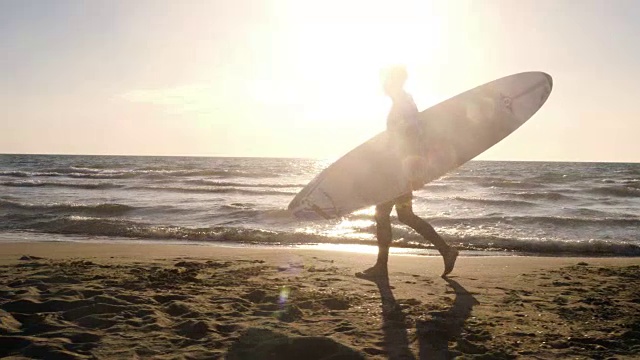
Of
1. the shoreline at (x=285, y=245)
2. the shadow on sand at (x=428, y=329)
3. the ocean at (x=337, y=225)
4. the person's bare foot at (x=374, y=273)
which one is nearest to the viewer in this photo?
the shadow on sand at (x=428, y=329)

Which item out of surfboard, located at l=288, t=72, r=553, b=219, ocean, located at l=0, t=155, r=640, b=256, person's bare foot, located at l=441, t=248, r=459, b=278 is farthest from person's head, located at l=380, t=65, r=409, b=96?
ocean, located at l=0, t=155, r=640, b=256

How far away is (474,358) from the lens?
2912 mm

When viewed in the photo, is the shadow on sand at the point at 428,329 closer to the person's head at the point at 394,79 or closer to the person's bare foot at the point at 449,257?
the person's bare foot at the point at 449,257

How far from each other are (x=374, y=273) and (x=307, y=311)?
158cm

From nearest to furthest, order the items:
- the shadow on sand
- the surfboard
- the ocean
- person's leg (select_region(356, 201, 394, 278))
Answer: the shadow on sand, person's leg (select_region(356, 201, 394, 278)), the surfboard, the ocean

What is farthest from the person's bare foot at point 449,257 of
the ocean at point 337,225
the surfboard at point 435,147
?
the ocean at point 337,225

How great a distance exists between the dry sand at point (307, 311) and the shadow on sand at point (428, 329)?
0.01 metres

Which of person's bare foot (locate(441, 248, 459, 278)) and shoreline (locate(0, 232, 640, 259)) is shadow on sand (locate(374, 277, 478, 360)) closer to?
person's bare foot (locate(441, 248, 459, 278))

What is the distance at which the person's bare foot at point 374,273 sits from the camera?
5219 millimetres

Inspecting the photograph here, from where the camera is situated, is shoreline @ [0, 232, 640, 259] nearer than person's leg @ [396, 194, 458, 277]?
No

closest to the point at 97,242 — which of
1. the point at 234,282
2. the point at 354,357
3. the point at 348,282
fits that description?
the point at 234,282

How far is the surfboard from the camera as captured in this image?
552 centimetres

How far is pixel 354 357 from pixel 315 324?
0.63 metres

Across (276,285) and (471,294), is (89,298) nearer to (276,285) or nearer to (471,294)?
(276,285)
